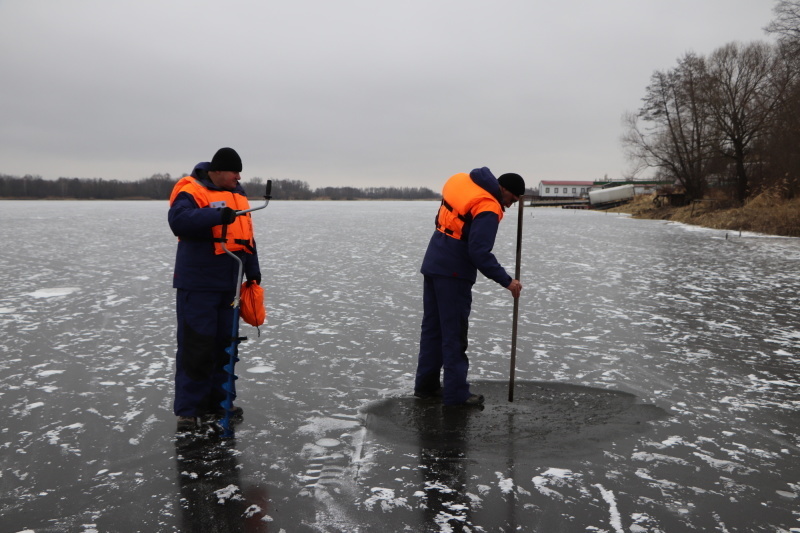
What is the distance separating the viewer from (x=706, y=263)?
1470cm

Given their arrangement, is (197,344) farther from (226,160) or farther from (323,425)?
(226,160)

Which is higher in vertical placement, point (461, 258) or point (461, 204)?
point (461, 204)

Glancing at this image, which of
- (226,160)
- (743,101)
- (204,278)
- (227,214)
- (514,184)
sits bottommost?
(204,278)

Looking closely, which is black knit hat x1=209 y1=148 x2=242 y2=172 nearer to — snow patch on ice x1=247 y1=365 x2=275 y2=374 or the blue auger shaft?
the blue auger shaft

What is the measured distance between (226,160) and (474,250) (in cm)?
172

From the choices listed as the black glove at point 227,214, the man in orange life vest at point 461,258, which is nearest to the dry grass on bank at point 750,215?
the man in orange life vest at point 461,258

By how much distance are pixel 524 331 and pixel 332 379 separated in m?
2.75

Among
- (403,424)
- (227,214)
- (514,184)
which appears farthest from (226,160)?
(403,424)

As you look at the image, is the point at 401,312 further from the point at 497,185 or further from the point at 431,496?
the point at 431,496

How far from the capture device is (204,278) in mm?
4172

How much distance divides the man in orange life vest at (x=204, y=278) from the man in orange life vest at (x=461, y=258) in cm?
136

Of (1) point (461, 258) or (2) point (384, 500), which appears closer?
(2) point (384, 500)

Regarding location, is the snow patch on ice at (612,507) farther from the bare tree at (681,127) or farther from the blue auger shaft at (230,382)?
the bare tree at (681,127)

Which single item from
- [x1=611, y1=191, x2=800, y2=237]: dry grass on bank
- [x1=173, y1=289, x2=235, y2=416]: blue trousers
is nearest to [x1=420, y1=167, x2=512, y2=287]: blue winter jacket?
[x1=173, y1=289, x2=235, y2=416]: blue trousers
